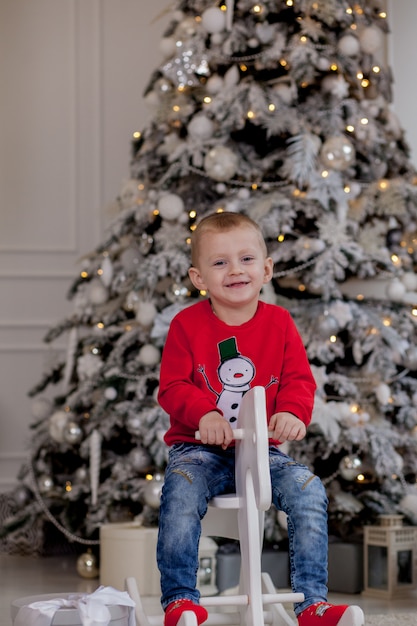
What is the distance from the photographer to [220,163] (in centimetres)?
297

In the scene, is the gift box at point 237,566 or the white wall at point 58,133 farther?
the white wall at point 58,133

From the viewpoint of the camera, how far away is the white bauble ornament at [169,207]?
3.01 m

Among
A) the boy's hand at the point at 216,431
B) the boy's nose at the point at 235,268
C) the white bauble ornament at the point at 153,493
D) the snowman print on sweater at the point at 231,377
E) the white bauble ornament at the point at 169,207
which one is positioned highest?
the white bauble ornament at the point at 169,207

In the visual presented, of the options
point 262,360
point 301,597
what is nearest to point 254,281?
point 262,360

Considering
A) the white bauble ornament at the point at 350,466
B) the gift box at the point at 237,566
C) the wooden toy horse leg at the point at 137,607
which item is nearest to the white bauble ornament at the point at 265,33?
the white bauble ornament at the point at 350,466

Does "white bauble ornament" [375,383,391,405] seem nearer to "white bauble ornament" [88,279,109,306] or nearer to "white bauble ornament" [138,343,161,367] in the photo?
"white bauble ornament" [138,343,161,367]

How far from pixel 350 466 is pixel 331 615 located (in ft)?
4.14

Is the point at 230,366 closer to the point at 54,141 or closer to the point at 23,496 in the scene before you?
the point at 23,496

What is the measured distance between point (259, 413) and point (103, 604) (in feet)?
1.37

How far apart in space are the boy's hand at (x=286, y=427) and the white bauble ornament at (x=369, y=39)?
1.75 metres

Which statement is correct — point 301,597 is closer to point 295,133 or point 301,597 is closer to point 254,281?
point 254,281

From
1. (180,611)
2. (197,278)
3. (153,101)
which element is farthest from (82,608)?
(153,101)

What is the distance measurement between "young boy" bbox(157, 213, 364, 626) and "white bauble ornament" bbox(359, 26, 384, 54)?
1451 mm

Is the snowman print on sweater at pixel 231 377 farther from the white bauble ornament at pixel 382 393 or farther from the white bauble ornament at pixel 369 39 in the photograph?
the white bauble ornament at pixel 369 39
